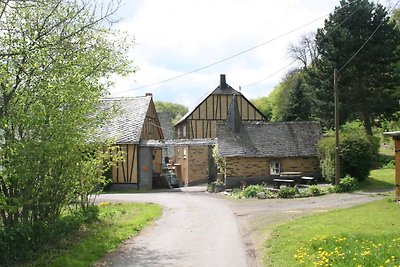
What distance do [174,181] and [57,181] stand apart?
87.5ft

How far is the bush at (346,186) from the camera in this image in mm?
24484

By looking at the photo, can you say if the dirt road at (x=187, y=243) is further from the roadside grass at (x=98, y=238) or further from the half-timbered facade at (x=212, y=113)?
the half-timbered facade at (x=212, y=113)

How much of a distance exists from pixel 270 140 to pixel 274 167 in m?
2.08

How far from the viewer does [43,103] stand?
38.5 feet

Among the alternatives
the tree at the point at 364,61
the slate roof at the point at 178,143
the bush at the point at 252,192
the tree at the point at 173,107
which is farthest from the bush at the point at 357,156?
the tree at the point at 173,107

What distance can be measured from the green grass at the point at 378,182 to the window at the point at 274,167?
233 inches

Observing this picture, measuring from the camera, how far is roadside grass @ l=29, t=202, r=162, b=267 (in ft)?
35.2

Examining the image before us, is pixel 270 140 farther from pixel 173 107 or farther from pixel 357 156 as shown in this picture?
pixel 173 107

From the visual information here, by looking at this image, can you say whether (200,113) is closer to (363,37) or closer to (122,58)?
(363,37)

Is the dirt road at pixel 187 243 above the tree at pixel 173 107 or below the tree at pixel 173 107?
below

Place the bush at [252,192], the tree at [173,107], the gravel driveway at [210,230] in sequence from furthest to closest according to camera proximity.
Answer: the tree at [173,107] < the bush at [252,192] < the gravel driveway at [210,230]

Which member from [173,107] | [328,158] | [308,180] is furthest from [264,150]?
[173,107]

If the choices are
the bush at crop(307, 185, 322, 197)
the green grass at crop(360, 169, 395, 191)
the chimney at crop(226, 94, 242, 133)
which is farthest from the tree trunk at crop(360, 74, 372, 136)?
the bush at crop(307, 185, 322, 197)

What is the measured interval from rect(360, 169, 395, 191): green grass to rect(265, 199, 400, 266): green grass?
27.3ft
